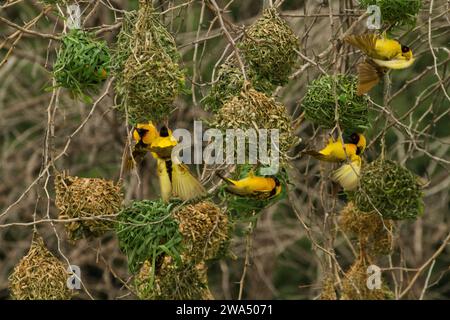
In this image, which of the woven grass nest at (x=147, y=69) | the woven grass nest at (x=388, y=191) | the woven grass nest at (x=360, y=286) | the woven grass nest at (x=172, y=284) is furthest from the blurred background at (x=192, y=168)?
the woven grass nest at (x=147, y=69)

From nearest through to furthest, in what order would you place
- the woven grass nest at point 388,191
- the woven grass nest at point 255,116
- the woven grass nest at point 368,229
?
the woven grass nest at point 255,116, the woven grass nest at point 388,191, the woven grass nest at point 368,229

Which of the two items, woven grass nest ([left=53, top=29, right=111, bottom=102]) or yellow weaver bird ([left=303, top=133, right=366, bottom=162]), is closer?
woven grass nest ([left=53, top=29, right=111, bottom=102])

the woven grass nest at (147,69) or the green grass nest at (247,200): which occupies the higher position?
the woven grass nest at (147,69)

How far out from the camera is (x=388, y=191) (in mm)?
4176

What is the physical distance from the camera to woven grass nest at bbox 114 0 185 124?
11.8ft

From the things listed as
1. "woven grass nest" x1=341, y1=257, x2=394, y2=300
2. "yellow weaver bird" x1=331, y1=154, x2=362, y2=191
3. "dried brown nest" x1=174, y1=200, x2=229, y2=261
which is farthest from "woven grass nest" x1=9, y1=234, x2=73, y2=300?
"woven grass nest" x1=341, y1=257, x2=394, y2=300

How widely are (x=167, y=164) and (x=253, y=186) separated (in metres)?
0.30

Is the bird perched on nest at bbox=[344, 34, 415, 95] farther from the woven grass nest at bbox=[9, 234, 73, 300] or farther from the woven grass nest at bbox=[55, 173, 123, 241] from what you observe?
the woven grass nest at bbox=[9, 234, 73, 300]

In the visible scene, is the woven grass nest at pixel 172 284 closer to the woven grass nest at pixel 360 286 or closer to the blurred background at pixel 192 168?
the woven grass nest at pixel 360 286

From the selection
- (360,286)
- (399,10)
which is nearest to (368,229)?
(360,286)

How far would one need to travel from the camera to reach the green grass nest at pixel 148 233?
3.74m

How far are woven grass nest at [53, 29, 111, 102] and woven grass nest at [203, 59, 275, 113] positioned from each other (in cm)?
38

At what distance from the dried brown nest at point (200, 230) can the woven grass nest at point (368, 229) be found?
2.22ft
